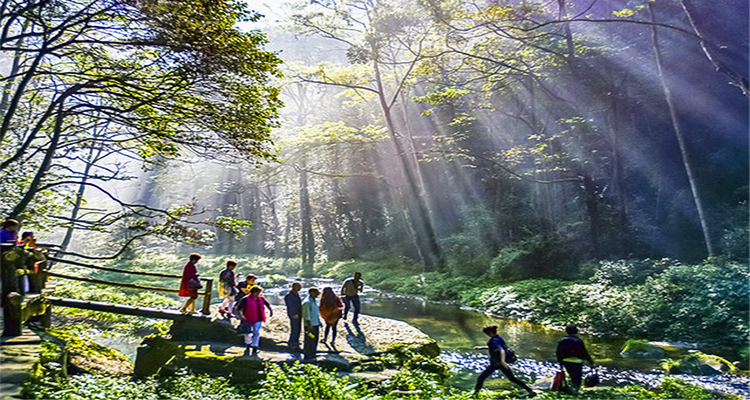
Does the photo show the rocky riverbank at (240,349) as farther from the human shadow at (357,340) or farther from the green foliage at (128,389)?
the green foliage at (128,389)

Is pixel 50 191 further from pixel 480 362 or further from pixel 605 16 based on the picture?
pixel 605 16

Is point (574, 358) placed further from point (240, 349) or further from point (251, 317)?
point (240, 349)

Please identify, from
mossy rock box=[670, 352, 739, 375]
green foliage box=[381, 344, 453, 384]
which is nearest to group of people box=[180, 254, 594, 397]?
green foliage box=[381, 344, 453, 384]

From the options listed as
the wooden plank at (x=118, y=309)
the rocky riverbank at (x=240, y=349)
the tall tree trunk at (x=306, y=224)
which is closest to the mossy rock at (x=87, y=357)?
the wooden plank at (x=118, y=309)

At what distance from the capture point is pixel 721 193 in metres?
20.2

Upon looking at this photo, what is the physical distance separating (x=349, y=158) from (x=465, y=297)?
68.1 ft

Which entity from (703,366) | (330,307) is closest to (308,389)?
(330,307)

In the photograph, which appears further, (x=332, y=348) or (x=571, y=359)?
(x=332, y=348)

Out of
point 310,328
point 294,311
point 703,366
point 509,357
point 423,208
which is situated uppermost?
point 423,208

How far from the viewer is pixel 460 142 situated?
1244 inches

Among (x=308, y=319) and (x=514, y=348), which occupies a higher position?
(x=308, y=319)

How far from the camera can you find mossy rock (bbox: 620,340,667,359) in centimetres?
1088

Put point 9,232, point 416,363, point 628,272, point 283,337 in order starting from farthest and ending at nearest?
point 628,272
point 283,337
point 416,363
point 9,232

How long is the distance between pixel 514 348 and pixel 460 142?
844 inches
